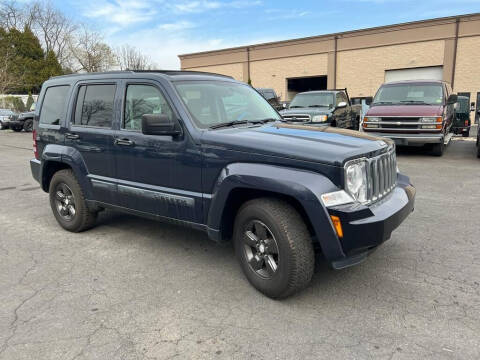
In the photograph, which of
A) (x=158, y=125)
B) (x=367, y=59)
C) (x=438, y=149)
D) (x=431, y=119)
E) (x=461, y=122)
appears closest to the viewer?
(x=158, y=125)

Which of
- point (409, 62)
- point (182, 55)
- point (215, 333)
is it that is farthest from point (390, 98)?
point (182, 55)

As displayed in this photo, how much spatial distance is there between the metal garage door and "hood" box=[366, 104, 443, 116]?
20.9 meters

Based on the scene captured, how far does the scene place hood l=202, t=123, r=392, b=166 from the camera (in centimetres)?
290

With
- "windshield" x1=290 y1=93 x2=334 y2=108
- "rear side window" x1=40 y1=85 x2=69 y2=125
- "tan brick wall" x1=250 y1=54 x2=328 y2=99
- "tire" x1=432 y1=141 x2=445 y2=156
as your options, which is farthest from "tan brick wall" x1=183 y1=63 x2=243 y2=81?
"rear side window" x1=40 y1=85 x2=69 y2=125

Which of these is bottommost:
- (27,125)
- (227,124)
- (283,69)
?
(27,125)

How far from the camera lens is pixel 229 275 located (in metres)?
3.64

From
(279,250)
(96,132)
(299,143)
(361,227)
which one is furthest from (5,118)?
(361,227)

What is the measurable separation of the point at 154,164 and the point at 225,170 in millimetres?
920

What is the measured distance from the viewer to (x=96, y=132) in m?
4.36

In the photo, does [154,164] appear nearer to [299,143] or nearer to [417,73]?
[299,143]

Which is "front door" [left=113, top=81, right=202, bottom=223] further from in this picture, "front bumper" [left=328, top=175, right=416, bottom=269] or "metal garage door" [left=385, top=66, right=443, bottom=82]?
"metal garage door" [left=385, top=66, right=443, bottom=82]

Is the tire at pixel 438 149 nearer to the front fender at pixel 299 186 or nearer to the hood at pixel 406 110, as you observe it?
the hood at pixel 406 110

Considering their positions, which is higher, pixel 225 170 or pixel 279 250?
pixel 225 170

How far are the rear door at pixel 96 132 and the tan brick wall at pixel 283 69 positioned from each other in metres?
31.1
